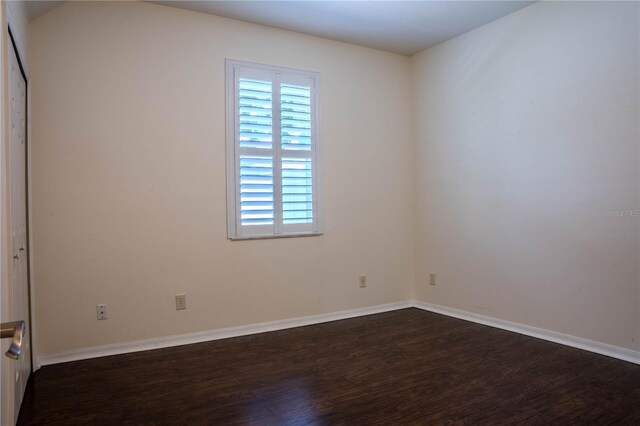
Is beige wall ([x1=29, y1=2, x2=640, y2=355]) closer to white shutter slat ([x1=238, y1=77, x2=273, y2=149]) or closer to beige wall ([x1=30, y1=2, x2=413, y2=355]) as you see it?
beige wall ([x1=30, y1=2, x2=413, y2=355])

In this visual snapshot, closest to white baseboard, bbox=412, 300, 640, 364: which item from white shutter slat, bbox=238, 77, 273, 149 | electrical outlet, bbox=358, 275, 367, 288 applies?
electrical outlet, bbox=358, 275, 367, 288

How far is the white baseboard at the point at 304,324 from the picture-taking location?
2.92 metres

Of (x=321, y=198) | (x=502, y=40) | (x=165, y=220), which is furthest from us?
(x=321, y=198)

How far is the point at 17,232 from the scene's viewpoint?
7.39ft

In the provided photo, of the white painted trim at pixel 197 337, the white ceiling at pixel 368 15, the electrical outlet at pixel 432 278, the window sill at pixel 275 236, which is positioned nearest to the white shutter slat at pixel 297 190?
the window sill at pixel 275 236

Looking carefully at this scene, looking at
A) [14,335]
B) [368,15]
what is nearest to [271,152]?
[368,15]

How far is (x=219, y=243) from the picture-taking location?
3.47 metres

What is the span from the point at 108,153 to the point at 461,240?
3.11 m

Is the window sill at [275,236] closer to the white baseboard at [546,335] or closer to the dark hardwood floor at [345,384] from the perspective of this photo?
the dark hardwood floor at [345,384]

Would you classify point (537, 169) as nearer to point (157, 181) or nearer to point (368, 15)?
point (368, 15)

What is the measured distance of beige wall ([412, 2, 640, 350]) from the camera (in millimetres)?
2867

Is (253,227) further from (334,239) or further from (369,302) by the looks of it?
(369,302)

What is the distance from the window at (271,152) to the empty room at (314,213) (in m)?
0.02

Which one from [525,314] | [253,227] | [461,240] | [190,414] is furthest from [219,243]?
[525,314]
